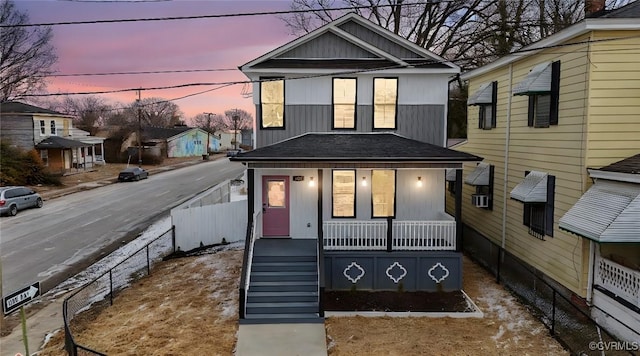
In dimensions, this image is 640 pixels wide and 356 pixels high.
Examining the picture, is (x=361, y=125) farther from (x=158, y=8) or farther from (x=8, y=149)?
(x=8, y=149)

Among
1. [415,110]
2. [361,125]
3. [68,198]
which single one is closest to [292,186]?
[361,125]

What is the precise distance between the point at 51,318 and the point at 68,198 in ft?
71.0

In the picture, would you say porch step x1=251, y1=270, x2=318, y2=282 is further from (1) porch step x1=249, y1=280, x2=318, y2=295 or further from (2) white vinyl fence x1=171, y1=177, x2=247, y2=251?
(2) white vinyl fence x1=171, y1=177, x2=247, y2=251

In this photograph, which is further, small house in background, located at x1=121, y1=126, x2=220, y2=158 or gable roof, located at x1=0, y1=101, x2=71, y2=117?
small house in background, located at x1=121, y1=126, x2=220, y2=158

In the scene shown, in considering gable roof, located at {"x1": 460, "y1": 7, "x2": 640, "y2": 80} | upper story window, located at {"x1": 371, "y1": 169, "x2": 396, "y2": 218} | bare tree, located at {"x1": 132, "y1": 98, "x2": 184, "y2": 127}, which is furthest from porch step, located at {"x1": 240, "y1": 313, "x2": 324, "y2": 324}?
bare tree, located at {"x1": 132, "y1": 98, "x2": 184, "y2": 127}

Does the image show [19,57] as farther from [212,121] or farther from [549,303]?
[212,121]

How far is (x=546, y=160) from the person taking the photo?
11633 mm

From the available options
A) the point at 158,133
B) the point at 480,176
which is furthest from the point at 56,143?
the point at 480,176

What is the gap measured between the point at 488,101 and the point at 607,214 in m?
7.82

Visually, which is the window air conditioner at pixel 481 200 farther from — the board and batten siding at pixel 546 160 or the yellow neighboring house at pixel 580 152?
the yellow neighboring house at pixel 580 152

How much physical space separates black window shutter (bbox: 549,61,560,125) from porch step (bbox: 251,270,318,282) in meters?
7.36

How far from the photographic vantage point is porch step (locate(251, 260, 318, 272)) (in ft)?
38.6

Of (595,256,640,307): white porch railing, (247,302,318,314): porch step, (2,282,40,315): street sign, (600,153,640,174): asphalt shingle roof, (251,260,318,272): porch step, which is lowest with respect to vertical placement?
(247,302,318,314): porch step

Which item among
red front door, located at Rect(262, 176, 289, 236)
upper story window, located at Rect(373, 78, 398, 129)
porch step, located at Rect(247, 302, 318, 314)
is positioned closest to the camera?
porch step, located at Rect(247, 302, 318, 314)
